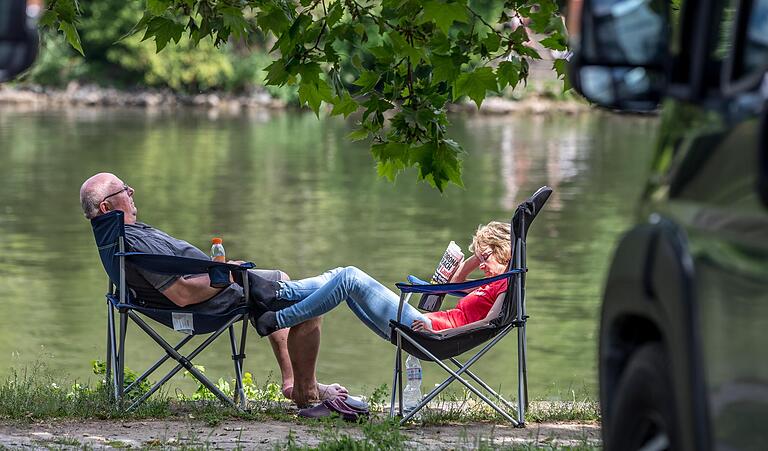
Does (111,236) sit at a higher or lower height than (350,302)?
higher

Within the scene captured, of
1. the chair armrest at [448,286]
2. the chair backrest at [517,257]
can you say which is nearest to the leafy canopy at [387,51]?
the chair backrest at [517,257]

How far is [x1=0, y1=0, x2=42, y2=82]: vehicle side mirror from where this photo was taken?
269cm

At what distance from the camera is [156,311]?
5.92 meters

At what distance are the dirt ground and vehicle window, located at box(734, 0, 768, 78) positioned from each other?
9.21ft

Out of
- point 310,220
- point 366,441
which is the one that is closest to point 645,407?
point 366,441

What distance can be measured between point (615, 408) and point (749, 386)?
0.58 metres

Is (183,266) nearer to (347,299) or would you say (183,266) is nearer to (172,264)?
(172,264)

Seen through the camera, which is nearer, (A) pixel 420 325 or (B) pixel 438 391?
(B) pixel 438 391

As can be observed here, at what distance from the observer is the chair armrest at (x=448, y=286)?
5.73 m

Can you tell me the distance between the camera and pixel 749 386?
7.22 ft

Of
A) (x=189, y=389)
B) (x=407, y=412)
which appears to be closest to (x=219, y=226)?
(x=189, y=389)

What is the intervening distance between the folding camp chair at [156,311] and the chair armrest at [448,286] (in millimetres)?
663

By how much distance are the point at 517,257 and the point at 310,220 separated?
1363 cm

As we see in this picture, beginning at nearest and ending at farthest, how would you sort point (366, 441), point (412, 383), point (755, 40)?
point (755, 40) → point (366, 441) → point (412, 383)
